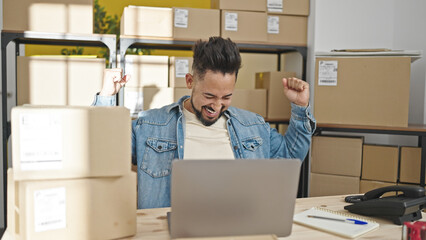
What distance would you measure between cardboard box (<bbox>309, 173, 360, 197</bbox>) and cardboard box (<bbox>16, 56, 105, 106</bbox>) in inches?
59.5

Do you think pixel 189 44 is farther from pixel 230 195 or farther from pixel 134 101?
pixel 230 195

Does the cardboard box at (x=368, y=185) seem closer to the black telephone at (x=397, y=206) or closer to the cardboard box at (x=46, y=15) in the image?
the black telephone at (x=397, y=206)

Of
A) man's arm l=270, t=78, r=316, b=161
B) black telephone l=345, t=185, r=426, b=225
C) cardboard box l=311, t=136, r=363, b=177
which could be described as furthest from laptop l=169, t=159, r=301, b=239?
cardboard box l=311, t=136, r=363, b=177

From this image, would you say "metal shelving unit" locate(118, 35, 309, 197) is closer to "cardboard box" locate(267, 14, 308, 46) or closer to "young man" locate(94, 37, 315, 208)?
"cardboard box" locate(267, 14, 308, 46)

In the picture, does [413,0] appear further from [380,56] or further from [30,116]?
[30,116]

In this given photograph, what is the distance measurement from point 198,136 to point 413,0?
2.06 metres

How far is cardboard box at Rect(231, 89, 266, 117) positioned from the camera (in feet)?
9.09

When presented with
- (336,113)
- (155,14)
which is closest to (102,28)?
(155,14)

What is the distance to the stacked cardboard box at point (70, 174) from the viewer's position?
899 millimetres

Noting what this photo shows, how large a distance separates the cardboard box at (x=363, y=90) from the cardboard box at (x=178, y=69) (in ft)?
2.76

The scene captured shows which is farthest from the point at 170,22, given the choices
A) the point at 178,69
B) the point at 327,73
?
the point at 327,73

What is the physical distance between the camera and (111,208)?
3.28 feet

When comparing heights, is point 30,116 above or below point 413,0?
below

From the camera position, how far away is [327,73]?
2619 millimetres
